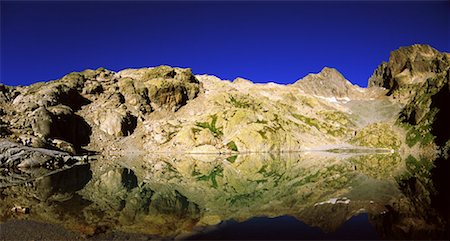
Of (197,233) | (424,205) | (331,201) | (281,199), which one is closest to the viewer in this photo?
(197,233)

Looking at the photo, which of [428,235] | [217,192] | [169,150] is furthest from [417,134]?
[428,235]

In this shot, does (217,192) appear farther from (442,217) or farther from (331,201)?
(442,217)

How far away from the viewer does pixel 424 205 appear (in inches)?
1169

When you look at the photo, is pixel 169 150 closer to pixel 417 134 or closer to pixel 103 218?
pixel 417 134

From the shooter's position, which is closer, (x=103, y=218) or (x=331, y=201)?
(x=103, y=218)

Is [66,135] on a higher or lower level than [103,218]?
higher

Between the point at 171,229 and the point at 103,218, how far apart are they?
316 inches

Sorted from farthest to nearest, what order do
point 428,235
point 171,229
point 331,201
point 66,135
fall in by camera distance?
point 66,135 → point 331,201 → point 171,229 → point 428,235

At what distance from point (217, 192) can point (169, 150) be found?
15130 cm

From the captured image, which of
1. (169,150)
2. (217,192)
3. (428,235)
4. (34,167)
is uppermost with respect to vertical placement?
(169,150)

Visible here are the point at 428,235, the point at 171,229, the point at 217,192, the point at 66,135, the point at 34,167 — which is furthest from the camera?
the point at 66,135

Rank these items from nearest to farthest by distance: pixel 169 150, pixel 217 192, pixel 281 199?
pixel 281 199, pixel 217 192, pixel 169 150

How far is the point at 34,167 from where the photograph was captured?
97.6 meters

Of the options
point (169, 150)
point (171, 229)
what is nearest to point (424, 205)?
point (171, 229)
